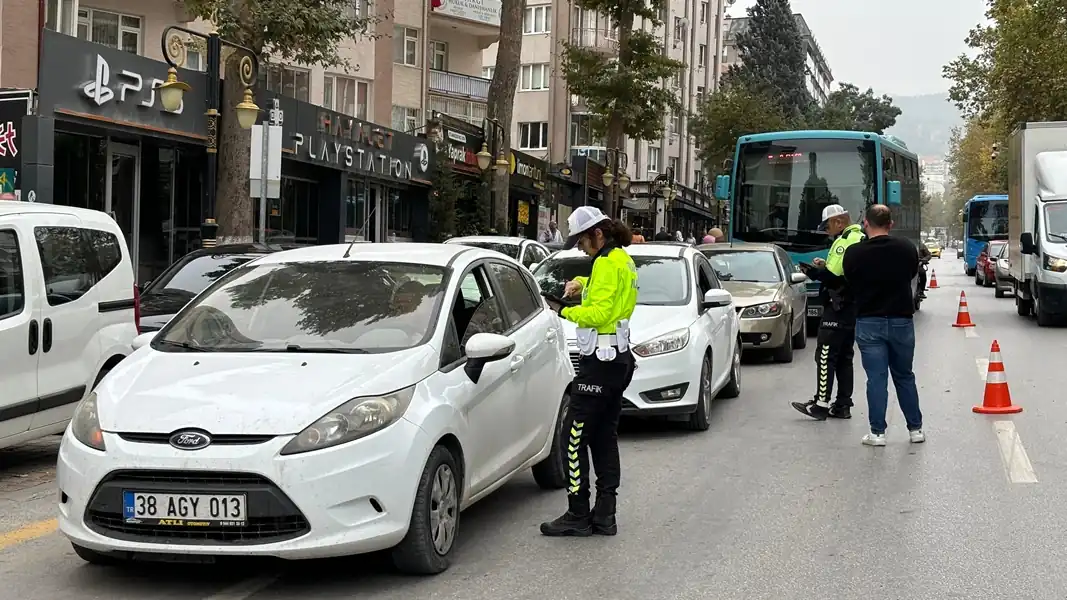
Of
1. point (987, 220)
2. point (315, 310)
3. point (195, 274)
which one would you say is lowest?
point (315, 310)

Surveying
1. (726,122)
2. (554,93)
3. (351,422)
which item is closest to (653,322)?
(351,422)

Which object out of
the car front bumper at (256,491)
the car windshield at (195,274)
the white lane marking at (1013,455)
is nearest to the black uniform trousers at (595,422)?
the car front bumper at (256,491)

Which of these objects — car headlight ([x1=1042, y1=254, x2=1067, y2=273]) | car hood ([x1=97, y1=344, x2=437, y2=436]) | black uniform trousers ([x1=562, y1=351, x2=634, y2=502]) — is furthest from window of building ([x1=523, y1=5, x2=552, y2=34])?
car hood ([x1=97, y1=344, x2=437, y2=436])

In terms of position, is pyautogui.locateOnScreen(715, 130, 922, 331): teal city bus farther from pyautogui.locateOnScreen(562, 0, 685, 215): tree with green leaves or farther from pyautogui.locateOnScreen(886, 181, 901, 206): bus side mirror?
pyautogui.locateOnScreen(562, 0, 685, 215): tree with green leaves

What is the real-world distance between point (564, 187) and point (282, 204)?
883 inches

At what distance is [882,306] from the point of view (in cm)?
973

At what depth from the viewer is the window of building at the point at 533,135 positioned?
57906mm

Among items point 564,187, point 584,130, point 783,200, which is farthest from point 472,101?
point 783,200

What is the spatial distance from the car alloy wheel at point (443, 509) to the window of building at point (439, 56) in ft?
129

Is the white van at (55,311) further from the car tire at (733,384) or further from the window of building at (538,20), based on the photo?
the window of building at (538,20)

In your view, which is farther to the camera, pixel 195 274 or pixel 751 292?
pixel 751 292

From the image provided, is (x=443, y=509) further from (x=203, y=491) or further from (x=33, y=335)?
(x=33, y=335)

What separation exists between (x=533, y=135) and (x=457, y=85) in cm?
1382

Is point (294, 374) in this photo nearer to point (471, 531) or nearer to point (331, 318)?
point (331, 318)
